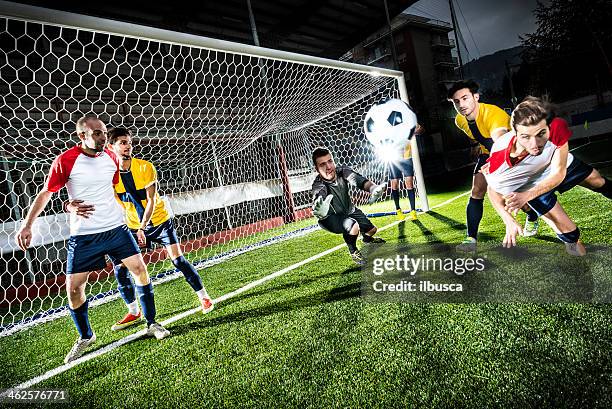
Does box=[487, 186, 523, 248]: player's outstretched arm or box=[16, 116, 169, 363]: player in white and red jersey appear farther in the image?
box=[16, 116, 169, 363]: player in white and red jersey

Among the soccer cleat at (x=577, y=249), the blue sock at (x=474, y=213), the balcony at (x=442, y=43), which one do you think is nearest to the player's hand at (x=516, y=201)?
the soccer cleat at (x=577, y=249)

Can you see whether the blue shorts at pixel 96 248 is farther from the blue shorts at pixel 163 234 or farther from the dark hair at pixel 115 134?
the dark hair at pixel 115 134

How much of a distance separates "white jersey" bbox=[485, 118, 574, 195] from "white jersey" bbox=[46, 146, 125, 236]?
279 centimetres

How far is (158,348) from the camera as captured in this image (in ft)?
7.39

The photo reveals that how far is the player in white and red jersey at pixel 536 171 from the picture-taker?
6.29 ft

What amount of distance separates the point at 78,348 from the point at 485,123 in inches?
142

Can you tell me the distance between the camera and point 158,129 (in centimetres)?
433

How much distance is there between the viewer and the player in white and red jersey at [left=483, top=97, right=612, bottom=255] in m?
1.92

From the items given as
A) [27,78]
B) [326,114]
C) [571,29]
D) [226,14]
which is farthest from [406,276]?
[571,29]

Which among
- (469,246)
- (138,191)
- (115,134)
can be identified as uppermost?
(115,134)

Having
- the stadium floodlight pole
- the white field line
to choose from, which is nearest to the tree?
the stadium floodlight pole

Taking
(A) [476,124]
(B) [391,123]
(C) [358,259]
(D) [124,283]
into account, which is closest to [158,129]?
(D) [124,283]

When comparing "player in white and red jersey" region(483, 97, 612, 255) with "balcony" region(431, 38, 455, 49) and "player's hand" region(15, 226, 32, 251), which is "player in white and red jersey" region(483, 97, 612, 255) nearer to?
"player's hand" region(15, 226, 32, 251)

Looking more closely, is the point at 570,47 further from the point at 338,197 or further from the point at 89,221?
the point at 89,221
